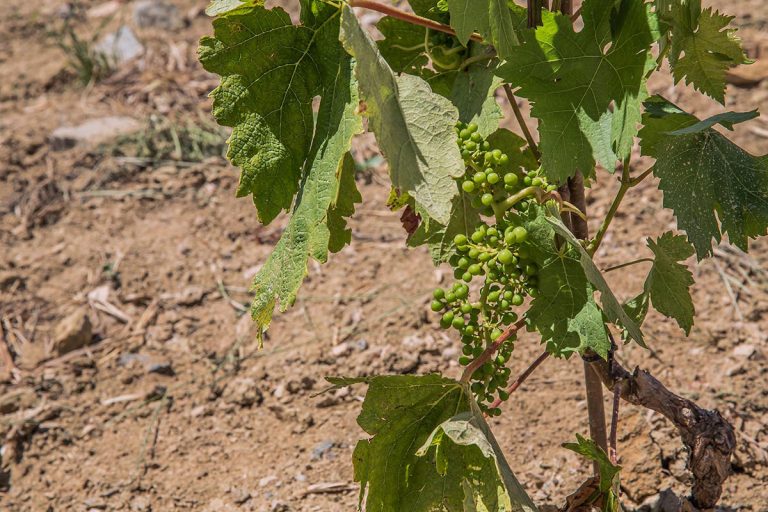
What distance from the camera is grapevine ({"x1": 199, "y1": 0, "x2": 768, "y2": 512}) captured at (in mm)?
1499

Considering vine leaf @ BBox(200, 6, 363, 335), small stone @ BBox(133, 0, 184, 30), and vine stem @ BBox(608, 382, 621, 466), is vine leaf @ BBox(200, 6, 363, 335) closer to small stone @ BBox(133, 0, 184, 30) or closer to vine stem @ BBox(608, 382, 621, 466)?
vine stem @ BBox(608, 382, 621, 466)

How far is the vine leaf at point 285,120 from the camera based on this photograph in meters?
1.53

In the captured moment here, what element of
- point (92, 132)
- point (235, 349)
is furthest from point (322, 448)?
point (92, 132)

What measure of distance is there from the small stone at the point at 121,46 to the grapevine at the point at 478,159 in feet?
12.8

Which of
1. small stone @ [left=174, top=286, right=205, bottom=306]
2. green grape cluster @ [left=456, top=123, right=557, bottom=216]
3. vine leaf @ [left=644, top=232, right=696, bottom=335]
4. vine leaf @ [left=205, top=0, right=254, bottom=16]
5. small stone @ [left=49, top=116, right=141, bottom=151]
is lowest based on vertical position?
small stone @ [left=174, top=286, right=205, bottom=306]

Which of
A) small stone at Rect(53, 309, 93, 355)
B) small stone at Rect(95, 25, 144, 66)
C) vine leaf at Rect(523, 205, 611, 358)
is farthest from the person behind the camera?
small stone at Rect(95, 25, 144, 66)

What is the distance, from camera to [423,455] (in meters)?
1.63

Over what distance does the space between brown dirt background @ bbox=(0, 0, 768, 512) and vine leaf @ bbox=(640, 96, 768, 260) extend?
102cm

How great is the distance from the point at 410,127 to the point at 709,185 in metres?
0.63

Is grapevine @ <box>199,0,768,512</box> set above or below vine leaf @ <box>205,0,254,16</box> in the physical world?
below

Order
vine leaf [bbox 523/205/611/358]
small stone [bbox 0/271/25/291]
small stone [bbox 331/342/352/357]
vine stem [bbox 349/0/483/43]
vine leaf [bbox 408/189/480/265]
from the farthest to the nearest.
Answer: small stone [bbox 0/271/25/291]
small stone [bbox 331/342/352/357]
vine leaf [bbox 408/189/480/265]
vine leaf [bbox 523/205/611/358]
vine stem [bbox 349/0/483/43]

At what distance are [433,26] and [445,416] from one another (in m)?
0.75

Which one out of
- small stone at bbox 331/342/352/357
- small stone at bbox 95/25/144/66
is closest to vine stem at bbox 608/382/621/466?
small stone at bbox 331/342/352/357

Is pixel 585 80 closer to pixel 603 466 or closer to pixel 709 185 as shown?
pixel 709 185
